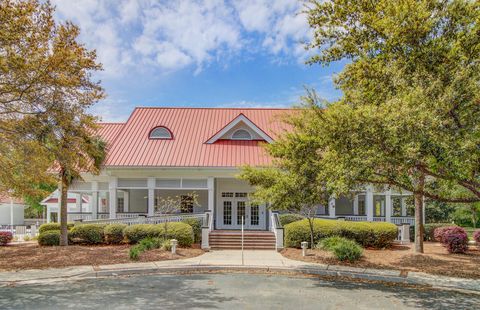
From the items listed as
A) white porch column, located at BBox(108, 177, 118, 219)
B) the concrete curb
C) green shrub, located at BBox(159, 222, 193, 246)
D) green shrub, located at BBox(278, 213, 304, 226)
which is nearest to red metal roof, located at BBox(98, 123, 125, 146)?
white porch column, located at BBox(108, 177, 118, 219)

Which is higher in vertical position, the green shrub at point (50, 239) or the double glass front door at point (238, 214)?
the double glass front door at point (238, 214)

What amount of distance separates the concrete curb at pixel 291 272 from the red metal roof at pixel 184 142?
9.29m

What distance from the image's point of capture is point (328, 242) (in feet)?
61.3

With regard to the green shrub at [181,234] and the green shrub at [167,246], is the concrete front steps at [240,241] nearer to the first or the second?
the green shrub at [181,234]

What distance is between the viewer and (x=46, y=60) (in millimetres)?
14008

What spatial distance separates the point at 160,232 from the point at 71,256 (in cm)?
441

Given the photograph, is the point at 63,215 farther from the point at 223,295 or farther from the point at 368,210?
the point at 368,210

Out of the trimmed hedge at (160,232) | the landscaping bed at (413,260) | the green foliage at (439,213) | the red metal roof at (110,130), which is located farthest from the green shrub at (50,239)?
the green foliage at (439,213)

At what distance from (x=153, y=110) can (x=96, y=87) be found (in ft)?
51.6

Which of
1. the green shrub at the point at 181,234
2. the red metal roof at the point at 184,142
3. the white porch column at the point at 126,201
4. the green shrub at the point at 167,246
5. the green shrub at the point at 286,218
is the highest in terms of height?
the red metal roof at the point at 184,142

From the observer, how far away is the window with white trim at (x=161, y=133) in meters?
28.5

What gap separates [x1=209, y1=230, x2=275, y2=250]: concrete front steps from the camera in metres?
21.4

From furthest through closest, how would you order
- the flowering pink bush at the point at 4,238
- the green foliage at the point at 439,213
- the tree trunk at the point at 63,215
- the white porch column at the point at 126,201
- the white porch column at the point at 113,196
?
1. the green foliage at the point at 439,213
2. the white porch column at the point at 126,201
3. the white porch column at the point at 113,196
4. the flowering pink bush at the point at 4,238
5. the tree trunk at the point at 63,215

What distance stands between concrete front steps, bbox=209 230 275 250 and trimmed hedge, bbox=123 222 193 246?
160 cm
